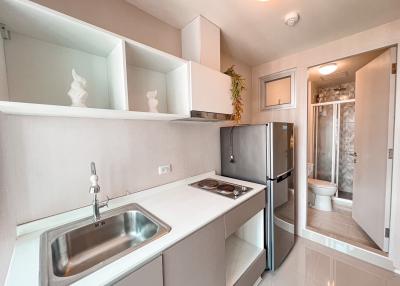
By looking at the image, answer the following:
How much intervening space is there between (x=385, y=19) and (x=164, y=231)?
2.54m

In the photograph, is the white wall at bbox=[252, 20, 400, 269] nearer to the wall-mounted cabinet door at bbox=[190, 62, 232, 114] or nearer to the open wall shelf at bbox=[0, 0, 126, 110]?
the wall-mounted cabinet door at bbox=[190, 62, 232, 114]

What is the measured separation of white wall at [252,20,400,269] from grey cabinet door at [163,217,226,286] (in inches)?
63.2

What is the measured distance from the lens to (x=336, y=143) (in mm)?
3289

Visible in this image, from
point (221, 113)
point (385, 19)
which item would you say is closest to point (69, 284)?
point (221, 113)

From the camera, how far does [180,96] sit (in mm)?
1413

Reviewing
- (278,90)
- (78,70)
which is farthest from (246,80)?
(78,70)

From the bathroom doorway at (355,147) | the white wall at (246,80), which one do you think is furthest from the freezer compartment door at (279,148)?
the bathroom doorway at (355,147)

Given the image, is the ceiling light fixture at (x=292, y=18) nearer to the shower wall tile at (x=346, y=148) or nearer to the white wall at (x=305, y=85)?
the white wall at (x=305, y=85)

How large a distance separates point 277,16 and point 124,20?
130 centimetres

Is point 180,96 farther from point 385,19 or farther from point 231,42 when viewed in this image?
point 385,19

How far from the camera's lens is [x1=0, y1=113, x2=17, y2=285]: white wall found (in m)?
0.79

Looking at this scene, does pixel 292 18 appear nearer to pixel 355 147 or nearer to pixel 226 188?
pixel 226 188

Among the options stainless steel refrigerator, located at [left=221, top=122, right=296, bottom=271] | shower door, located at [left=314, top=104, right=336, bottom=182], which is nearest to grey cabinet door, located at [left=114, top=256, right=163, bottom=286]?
stainless steel refrigerator, located at [left=221, top=122, right=296, bottom=271]

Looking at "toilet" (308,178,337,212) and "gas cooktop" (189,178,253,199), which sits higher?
"gas cooktop" (189,178,253,199)
